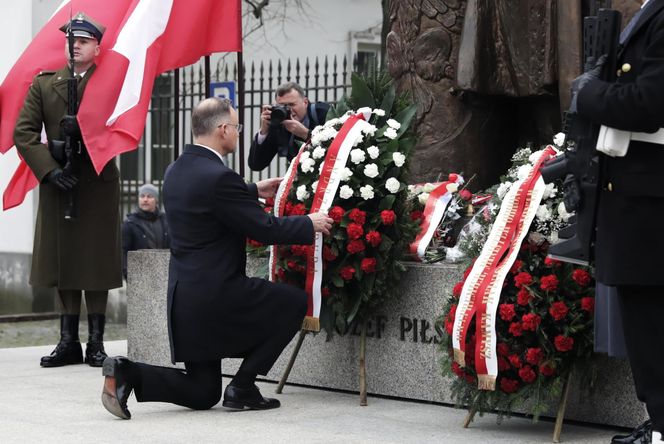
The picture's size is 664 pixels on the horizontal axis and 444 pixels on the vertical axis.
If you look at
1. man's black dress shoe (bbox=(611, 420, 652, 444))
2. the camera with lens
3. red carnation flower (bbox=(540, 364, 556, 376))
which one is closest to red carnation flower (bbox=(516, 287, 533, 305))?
red carnation flower (bbox=(540, 364, 556, 376))

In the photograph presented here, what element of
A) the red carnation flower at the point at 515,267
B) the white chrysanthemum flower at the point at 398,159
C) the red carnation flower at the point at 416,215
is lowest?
the red carnation flower at the point at 515,267

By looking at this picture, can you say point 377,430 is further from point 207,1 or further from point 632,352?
point 207,1

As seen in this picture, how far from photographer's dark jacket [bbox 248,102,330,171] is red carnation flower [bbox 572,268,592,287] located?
8.11 ft

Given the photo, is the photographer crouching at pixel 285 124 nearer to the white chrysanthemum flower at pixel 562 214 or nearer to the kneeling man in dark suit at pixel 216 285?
the kneeling man in dark suit at pixel 216 285

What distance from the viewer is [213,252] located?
21.5 ft

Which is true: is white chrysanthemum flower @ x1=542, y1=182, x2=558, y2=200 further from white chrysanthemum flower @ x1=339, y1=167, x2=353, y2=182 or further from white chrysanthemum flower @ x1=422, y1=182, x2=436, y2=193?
white chrysanthemum flower @ x1=422, y1=182, x2=436, y2=193

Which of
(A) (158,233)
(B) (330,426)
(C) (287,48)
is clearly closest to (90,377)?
(B) (330,426)

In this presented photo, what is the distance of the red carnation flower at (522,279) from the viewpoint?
19.1 feet

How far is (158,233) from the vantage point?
512 inches

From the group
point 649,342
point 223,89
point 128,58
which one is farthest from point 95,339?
point 649,342

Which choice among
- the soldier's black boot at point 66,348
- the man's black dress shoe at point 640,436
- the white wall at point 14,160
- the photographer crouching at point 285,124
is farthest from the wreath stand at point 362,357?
the white wall at point 14,160

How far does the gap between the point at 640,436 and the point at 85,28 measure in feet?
14.7

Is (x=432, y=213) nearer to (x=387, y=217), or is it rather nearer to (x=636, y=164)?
(x=387, y=217)

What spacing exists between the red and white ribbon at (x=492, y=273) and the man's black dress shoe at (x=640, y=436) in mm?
604
